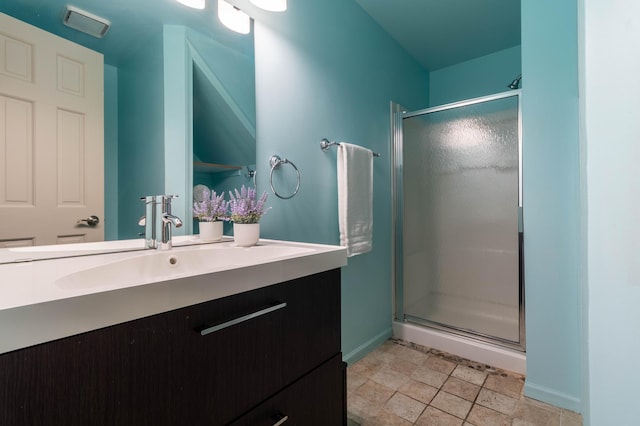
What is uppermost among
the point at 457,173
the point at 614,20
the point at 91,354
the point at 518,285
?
the point at 614,20

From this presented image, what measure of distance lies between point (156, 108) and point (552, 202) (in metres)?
1.76

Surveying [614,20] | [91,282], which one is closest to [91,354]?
[91,282]

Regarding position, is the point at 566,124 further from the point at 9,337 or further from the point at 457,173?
the point at 9,337

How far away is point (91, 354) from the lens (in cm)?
45

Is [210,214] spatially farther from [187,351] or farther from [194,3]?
[194,3]

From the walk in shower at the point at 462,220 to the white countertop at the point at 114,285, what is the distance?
4.41 ft

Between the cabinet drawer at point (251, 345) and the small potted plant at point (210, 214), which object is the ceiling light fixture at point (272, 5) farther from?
the cabinet drawer at point (251, 345)

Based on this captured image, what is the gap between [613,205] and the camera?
0.61m

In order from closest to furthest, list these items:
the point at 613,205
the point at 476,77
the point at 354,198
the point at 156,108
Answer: the point at 613,205
the point at 156,108
the point at 354,198
the point at 476,77

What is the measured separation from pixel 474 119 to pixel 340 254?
153cm

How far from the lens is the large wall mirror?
863 mm

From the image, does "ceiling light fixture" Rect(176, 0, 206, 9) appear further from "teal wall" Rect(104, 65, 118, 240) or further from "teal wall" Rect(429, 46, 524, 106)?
"teal wall" Rect(429, 46, 524, 106)

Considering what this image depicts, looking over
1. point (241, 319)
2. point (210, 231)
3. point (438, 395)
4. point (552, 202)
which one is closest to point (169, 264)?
point (210, 231)

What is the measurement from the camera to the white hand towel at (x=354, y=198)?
1.62 metres
